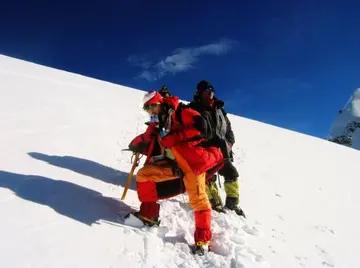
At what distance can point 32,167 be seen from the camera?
4.78m

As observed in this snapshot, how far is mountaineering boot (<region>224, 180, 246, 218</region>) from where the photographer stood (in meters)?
5.13

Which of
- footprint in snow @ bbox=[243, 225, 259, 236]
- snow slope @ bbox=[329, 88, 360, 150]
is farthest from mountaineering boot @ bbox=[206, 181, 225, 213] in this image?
snow slope @ bbox=[329, 88, 360, 150]

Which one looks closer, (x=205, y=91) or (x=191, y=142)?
(x=191, y=142)

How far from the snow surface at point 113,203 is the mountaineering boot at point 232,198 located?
212mm

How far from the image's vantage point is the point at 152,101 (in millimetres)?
4438

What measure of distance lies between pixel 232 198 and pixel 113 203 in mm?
1685

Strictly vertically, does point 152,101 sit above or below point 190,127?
above

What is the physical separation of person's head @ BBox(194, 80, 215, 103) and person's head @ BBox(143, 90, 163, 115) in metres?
0.64

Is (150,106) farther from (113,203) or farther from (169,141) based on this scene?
(113,203)

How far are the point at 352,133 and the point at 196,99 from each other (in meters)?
155

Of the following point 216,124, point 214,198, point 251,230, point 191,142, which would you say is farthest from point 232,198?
point 191,142

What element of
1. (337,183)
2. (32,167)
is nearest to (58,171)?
(32,167)

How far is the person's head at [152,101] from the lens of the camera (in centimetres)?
443

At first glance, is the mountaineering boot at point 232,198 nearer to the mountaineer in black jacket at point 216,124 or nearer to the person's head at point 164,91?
the mountaineer in black jacket at point 216,124
